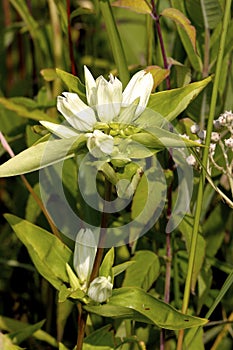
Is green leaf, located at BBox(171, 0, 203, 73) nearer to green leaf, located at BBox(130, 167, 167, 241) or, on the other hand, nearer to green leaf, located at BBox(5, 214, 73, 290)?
green leaf, located at BBox(130, 167, 167, 241)

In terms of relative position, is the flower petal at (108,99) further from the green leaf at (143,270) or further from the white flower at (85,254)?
the green leaf at (143,270)

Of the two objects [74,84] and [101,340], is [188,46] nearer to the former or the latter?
[74,84]

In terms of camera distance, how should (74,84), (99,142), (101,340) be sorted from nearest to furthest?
1. (99,142)
2. (74,84)
3. (101,340)

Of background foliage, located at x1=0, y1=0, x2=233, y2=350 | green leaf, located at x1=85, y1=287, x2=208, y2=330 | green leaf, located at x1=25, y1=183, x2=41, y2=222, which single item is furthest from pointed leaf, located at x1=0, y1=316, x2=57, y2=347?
green leaf, located at x1=85, y1=287, x2=208, y2=330

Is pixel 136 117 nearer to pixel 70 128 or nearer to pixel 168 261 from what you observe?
pixel 70 128

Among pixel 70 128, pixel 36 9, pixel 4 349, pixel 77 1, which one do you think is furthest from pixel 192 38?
pixel 36 9

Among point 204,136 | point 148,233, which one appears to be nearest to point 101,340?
point 148,233

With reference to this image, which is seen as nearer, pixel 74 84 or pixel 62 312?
pixel 74 84
